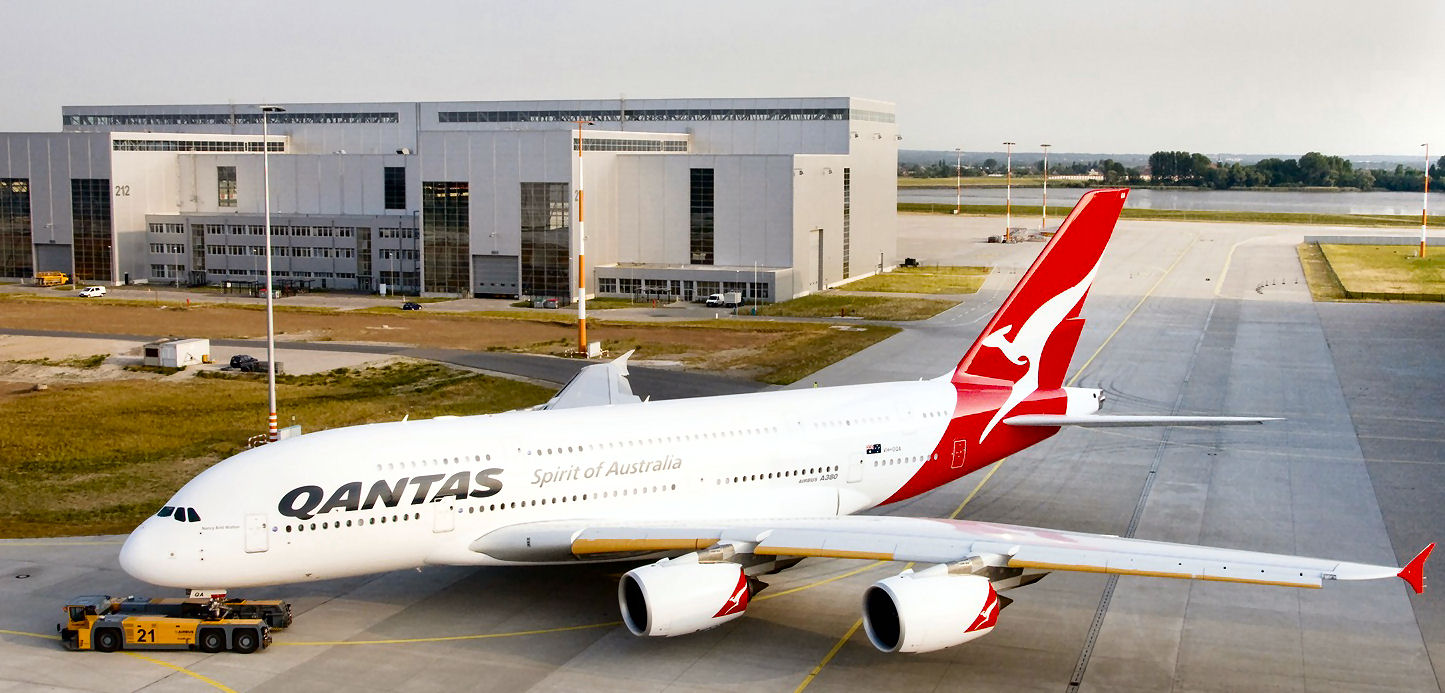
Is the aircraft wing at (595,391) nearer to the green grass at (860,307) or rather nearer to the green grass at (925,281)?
the green grass at (860,307)

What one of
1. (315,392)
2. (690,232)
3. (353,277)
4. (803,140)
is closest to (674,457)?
(315,392)

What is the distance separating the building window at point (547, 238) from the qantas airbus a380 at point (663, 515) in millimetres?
77315

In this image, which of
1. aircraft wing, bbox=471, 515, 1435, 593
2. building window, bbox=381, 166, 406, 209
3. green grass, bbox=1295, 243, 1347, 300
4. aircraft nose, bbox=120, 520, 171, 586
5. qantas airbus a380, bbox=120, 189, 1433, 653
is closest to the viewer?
aircraft wing, bbox=471, 515, 1435, 593

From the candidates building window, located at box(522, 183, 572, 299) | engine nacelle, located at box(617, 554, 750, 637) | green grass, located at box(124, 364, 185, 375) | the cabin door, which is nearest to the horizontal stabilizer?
engine nacelle, located at box(617, 554, 750, 637)

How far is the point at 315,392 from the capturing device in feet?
216

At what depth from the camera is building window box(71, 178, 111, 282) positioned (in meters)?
127

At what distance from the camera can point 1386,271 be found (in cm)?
13262

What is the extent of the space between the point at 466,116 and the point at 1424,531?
133530mm

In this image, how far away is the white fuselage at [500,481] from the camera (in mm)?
28844

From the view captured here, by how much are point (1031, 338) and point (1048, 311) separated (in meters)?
0.93

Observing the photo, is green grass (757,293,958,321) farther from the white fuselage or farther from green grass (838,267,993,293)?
the white fuselage

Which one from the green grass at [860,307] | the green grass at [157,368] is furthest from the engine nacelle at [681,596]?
the green grass at [860,307]

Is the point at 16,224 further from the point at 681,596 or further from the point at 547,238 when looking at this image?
the point at 681,596

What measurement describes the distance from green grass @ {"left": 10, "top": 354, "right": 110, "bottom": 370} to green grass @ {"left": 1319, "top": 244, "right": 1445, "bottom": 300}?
9171cm
